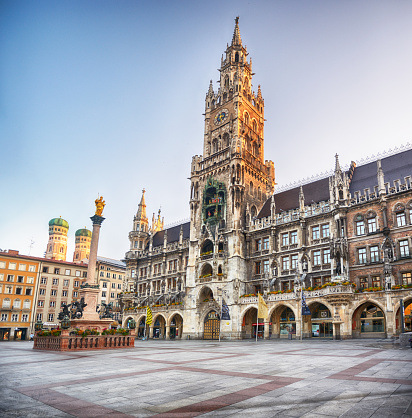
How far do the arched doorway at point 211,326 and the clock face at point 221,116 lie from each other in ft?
104

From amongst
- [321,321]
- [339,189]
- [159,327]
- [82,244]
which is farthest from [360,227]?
[82,244]

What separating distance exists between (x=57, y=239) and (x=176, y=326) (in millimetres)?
120182

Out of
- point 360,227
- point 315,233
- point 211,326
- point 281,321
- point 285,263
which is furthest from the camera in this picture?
point 211,326

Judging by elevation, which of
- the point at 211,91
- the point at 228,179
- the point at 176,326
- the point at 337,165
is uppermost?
the point at 211,91

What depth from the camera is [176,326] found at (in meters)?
59.9

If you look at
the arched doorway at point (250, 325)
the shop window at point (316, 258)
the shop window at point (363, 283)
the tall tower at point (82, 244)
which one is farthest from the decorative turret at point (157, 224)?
the tall tower at point (82, 244)

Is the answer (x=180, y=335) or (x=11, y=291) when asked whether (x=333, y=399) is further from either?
(x=11, y=291)

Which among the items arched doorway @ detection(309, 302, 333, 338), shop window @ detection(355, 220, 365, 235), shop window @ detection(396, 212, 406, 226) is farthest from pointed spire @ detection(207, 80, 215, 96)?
arched doorway @ detection(309, 302, 333, 338)

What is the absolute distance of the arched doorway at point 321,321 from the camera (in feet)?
133

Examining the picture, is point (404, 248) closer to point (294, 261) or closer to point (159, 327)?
point (294, 261)

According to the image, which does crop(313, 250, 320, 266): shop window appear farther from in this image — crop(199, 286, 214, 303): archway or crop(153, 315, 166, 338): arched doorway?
crop(153, 315, 166, 338): arched doorway

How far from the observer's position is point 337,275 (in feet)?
128

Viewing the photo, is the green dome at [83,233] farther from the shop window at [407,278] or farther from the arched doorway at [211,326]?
the shop window at [407,278]

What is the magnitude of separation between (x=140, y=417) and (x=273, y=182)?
57.5 metres
